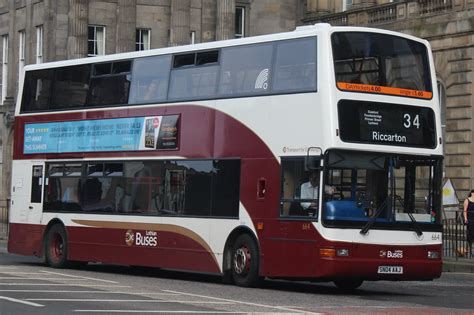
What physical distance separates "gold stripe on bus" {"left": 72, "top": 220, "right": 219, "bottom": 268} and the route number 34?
14.5ft

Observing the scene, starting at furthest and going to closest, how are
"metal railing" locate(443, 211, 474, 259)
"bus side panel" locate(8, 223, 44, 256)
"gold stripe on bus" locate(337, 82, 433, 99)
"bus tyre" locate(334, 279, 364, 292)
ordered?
"metal railing" locate(443, 211, 474, 259), "bus side panel" locate(8, 223, 44, 256), "bus tyre" locate(334, 279, 364, 292), "gold stripe on bus" locate(337, 82, 433, 99)

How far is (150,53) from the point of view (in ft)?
80.1

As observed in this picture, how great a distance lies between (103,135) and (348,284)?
246 inches

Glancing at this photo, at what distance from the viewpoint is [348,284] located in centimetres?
2241

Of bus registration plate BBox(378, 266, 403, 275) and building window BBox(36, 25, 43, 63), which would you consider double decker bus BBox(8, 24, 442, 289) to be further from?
building window BBox(36, 25, 43, 63)

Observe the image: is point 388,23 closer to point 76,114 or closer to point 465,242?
point 465,242

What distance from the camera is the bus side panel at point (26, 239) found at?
1070 inches

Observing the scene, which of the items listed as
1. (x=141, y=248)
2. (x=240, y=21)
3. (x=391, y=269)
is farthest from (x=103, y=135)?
(x=240, y=21)

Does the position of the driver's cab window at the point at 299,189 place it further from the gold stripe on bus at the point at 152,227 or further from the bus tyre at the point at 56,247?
the bus tyre at the point at 56,247

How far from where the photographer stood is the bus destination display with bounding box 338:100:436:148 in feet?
66.1

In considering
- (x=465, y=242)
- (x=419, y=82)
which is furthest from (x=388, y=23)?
(x=419, y=82)

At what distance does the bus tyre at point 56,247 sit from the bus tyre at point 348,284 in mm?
6816

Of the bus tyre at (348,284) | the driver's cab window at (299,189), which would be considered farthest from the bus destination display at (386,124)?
the bus tyre at (348,284)

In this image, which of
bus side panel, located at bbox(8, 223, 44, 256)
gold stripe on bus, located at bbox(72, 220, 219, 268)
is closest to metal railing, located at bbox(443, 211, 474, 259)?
gold stripe on bus, located at bbox(72, 220, 219, 268)
